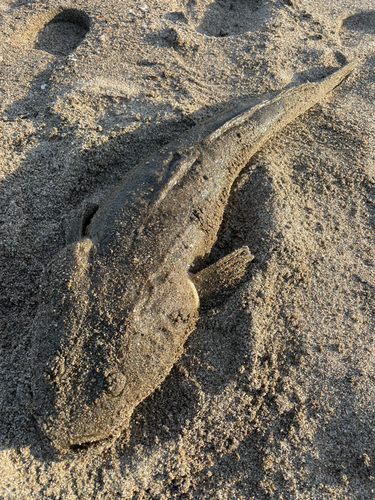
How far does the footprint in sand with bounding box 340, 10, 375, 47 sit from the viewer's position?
626cm

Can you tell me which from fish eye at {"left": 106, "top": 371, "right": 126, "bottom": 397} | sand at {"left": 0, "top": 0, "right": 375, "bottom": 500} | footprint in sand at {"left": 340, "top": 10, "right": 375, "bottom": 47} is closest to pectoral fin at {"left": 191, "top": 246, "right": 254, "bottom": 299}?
sand at {"left": 0, "top": 0, "right": 375, "bottom": 500}

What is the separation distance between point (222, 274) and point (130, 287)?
3.44ft

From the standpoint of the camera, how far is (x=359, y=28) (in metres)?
6.46

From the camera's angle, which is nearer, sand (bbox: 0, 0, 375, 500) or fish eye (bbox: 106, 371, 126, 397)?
fish eye (bbox: 106, 371, 126, 397)

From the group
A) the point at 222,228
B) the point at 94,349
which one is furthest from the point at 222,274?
the point at 94,349

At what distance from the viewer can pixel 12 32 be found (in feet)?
18.7

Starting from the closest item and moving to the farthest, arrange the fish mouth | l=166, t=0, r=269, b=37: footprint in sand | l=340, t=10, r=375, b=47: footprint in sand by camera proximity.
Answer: the fish mouth < l=166, t=0, r=269, b=37: footprint in sand < l=340, t=10, r=375, b=47: footprint in sand

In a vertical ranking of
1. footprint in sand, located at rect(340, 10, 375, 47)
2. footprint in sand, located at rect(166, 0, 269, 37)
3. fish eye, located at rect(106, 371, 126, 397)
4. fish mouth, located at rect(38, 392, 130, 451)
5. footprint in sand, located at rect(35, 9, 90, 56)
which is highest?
footprint in sand, located at rect(340, 10, 375, 47)

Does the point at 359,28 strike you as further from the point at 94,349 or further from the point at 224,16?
the point at 94,349

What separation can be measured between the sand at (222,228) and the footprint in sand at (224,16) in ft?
0.12

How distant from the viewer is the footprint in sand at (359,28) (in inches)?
246

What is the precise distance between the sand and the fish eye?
25.3 inches

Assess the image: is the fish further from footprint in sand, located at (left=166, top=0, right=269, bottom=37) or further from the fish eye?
footprint in sand, located at (left=166, top=0, right=269, bottom=37)

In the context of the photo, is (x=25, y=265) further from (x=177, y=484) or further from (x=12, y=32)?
(x=12, y=32)
